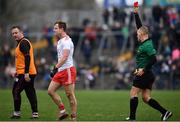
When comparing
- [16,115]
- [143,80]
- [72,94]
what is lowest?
[16,115]

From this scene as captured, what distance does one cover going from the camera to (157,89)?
3372 centimetres

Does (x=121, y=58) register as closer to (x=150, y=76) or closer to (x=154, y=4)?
(x=154, y=4)

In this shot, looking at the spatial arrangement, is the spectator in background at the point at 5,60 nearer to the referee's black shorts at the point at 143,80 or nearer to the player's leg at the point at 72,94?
the player's leg at the point at 72,94

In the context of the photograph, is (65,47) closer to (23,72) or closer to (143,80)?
(23,72)

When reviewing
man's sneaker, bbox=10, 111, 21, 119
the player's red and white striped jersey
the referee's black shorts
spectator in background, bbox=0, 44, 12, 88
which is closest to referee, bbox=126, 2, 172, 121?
the referee's black shorts

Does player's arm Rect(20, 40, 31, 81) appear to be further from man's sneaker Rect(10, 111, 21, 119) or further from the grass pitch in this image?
the grass pitch

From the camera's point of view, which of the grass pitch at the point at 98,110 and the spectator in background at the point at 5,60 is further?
the spectator in background at the point at 5,60

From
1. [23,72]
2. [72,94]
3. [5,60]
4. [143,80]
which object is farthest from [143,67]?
[5,60]

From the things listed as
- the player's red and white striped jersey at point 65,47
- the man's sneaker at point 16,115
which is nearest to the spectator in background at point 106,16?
the man's sneaker at point 16,115

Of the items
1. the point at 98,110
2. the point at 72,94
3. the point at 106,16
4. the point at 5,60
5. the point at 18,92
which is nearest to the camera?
the point at 72,94

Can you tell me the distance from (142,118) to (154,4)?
20501 millimetres

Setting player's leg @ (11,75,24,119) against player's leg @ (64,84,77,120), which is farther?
player's leg @ (11,75,24,119)

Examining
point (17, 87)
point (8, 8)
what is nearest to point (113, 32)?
point (8, 8)

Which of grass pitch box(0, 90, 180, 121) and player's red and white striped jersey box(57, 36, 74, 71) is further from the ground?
player's red and white striped jersey box(57, 36, 74, 71)
